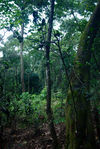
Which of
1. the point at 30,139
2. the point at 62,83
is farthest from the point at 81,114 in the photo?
the point at 30,139

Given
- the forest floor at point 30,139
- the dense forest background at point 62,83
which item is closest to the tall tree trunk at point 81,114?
the dense forest background at point 62,83

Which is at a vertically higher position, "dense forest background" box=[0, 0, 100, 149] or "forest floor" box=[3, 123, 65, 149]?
"dense forest background" box=[0, 0, 100, 149]

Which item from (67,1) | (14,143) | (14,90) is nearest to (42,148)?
(14,143)

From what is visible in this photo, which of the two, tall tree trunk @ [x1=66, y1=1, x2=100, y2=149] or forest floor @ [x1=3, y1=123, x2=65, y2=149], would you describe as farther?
forest floor @ [x1=3, y1=123, x2=65, y2=149]

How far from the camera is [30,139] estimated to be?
4.33 meters

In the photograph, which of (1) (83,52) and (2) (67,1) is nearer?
(1) (83,52)

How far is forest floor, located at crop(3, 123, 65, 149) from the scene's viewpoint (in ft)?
12.6

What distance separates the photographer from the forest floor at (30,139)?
3833mm

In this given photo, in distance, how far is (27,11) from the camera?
345cm

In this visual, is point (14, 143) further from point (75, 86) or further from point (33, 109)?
point (75, 86)

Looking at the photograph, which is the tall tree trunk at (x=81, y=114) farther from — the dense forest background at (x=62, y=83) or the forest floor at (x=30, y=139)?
the forest floor at (x=30, y=139)

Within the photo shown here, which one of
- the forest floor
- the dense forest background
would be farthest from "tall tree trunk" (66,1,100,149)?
the forest floor

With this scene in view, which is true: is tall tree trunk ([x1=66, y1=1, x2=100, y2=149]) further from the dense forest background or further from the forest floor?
the forest floor

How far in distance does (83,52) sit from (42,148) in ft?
9.93
